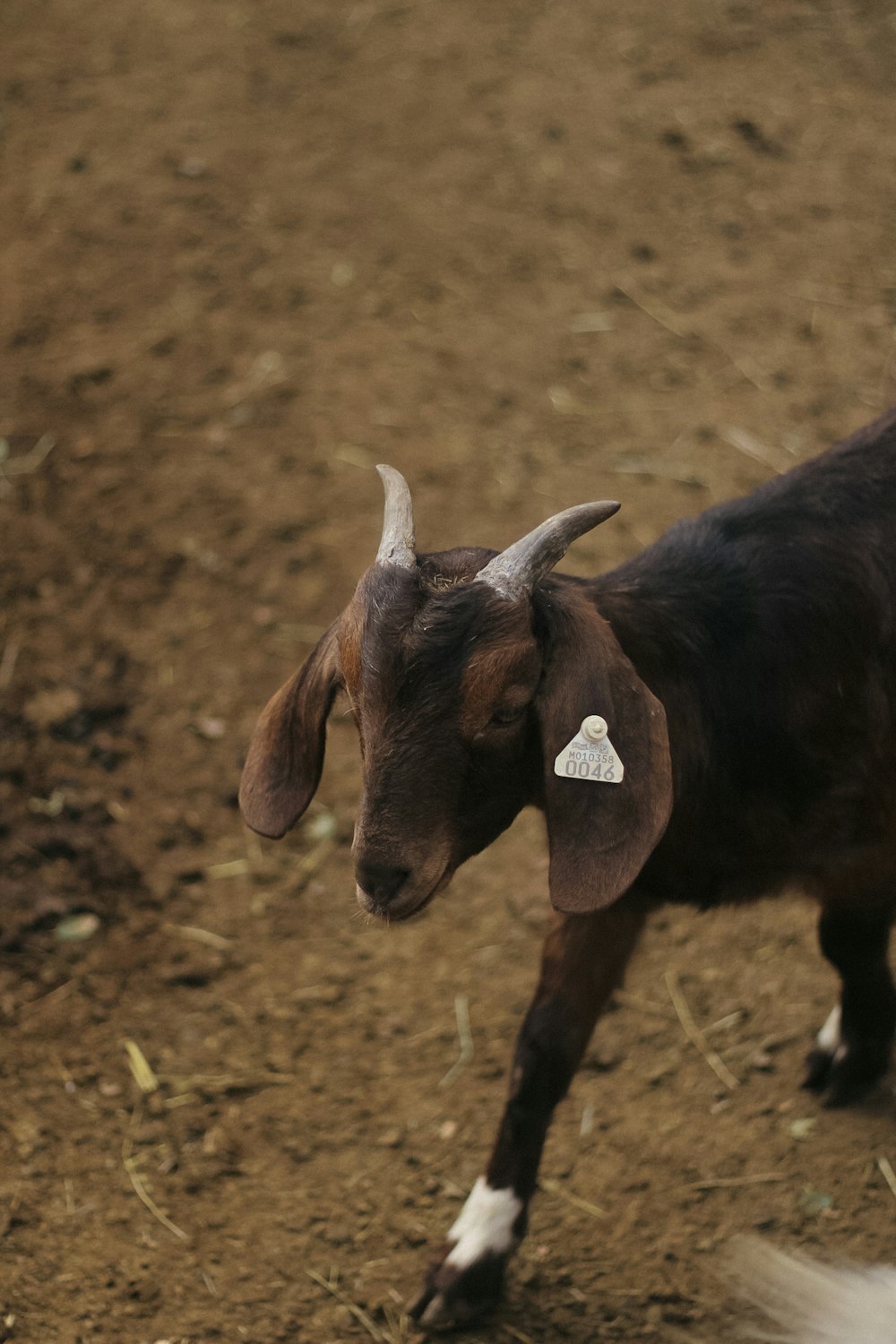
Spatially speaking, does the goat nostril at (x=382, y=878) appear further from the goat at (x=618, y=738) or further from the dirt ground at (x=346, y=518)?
the dirt ground at (x=346, y=518)

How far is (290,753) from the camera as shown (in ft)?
10.5

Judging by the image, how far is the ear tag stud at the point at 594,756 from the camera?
276 centimetres

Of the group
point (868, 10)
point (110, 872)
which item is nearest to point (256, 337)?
point (110, 872)

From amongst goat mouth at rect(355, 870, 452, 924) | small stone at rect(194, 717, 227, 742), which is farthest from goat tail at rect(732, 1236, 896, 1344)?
small stone at rect(194, 717, 227, 742)

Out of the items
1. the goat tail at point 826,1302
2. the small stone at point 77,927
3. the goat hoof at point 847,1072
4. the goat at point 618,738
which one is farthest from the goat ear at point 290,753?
the goat hoof at point 847,1072

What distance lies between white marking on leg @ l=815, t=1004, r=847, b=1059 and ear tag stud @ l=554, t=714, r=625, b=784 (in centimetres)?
172

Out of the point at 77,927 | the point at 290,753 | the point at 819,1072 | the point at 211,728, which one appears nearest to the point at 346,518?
the point at 211,728

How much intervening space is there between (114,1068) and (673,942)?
1.80 m

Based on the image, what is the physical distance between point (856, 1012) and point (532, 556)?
1.90m

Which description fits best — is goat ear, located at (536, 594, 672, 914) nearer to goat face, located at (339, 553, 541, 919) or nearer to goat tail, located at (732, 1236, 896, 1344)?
goat face, located at (339, 553, 541, 919)

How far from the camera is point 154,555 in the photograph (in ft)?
19.2

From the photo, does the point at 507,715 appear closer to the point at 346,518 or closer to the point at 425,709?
the point at 425,709

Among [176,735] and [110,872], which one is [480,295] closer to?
[176,735]

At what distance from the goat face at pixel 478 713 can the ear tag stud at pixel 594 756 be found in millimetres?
35
